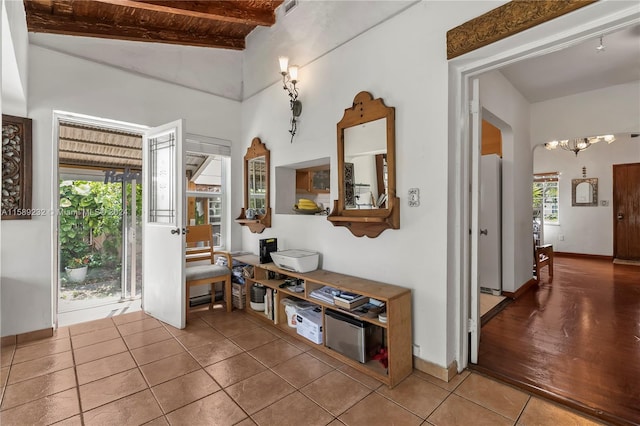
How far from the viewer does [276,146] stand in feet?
11.5

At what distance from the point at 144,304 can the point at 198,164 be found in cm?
189

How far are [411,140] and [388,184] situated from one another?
361mm

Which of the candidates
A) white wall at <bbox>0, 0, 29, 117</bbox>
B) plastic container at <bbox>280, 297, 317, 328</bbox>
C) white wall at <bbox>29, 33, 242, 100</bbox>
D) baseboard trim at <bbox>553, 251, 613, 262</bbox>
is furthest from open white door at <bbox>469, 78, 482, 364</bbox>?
baseboard trim at <bbox>553, 251, 613, 262</bbox>

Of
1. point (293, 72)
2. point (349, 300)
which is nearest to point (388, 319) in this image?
point (349, 300)

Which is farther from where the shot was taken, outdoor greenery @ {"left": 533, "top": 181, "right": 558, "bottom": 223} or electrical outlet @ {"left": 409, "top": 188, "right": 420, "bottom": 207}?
outdoor greenery @ {"left": 533, "top": 181, "right": 558, "bottom": 223}

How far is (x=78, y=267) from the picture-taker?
3.96 metres

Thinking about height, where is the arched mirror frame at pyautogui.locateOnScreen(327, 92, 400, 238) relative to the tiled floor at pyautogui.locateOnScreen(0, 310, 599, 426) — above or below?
A: above

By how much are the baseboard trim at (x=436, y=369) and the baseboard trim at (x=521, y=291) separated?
213 centimetres

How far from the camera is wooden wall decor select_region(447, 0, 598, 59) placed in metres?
1.60

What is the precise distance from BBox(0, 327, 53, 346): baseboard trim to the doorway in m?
0.93

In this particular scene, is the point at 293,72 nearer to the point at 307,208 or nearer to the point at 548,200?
the point at 307,208

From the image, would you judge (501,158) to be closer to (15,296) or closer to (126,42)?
(126,42)

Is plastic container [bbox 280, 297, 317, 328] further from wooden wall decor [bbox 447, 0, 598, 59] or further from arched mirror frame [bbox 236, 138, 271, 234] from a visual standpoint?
wooden wall decor [bbox 447, 0, 598, 59]

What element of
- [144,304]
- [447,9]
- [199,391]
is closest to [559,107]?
[447,9]
